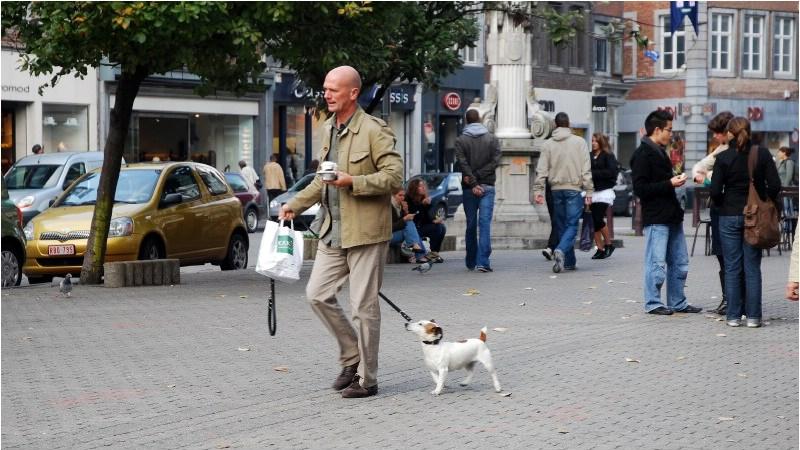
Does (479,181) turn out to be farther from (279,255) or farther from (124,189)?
(279,255)

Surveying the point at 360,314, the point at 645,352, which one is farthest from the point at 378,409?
the point at 645,352

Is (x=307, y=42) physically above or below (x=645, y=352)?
above

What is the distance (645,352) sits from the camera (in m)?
11.2

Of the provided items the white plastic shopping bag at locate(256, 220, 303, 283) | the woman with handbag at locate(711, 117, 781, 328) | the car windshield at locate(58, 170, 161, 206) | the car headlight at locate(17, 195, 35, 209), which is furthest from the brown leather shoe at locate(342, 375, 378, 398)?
the car headlight at locate(17, 195, 35, 209)

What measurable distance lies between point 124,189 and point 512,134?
835 centimetres

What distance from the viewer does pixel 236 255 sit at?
20953 millimetres

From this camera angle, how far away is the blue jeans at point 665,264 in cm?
1370

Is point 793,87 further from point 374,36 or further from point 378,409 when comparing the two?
point 378,409

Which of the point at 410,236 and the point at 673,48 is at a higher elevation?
the point at 673,48

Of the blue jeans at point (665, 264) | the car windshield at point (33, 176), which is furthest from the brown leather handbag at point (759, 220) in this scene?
the car windshield at point (33, 176)

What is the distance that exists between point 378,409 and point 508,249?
52.9ft

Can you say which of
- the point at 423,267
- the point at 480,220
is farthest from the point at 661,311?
the point at 423,267

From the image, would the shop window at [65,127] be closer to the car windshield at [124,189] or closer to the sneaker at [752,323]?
the car windshield at [124,189]

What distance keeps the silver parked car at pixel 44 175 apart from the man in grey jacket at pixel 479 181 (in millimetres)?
10386
